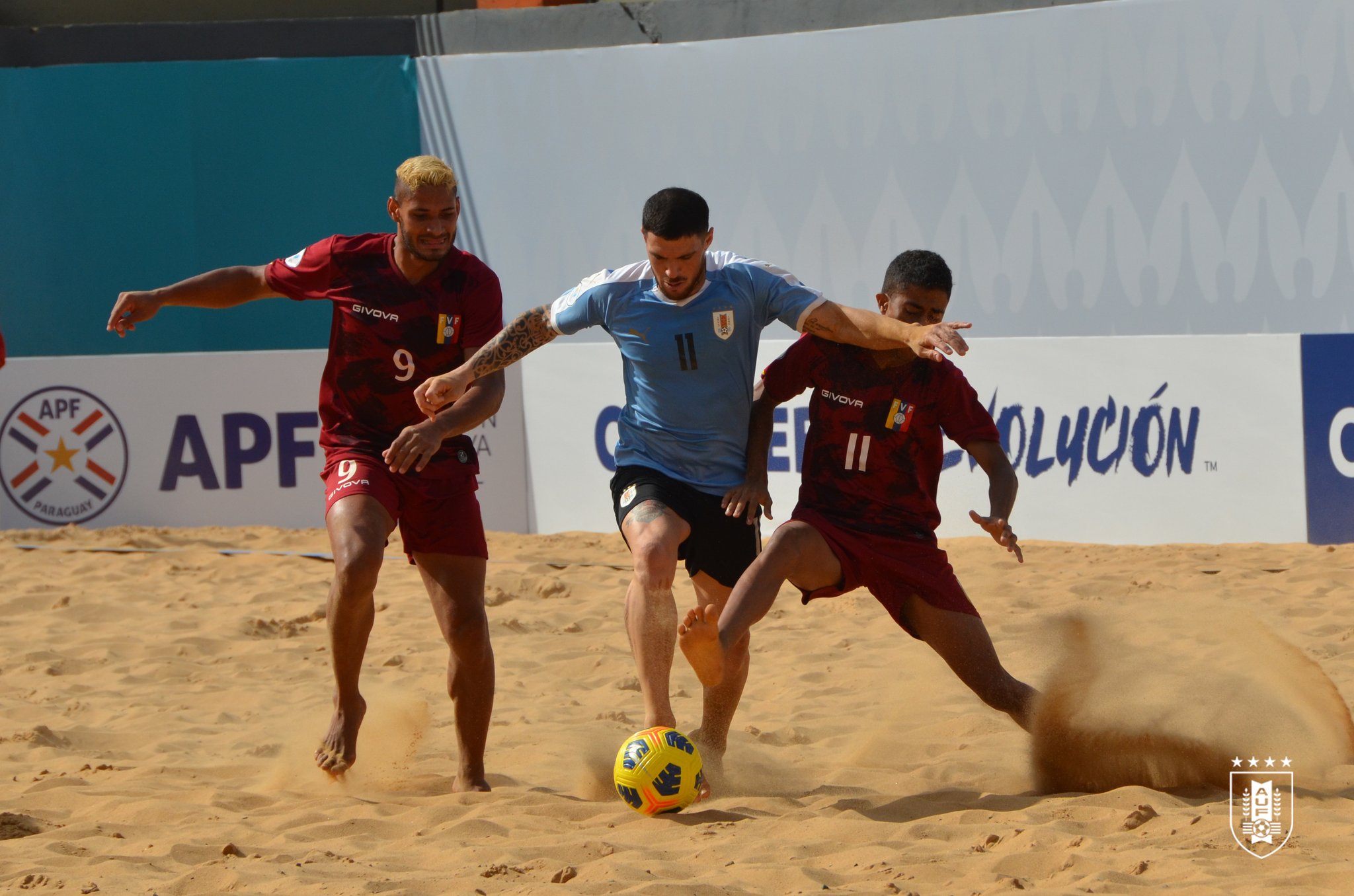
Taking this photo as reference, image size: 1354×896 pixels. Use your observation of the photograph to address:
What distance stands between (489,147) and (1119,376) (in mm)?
5899

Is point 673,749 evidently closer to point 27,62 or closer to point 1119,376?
point 1119,376

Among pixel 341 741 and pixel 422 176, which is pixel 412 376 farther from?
pixel 341 741

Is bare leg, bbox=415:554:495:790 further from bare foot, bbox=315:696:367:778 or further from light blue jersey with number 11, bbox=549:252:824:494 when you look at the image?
light blue jersey with number 11, bbox=549:252:824:494

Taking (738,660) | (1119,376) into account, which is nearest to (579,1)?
(1119,376)

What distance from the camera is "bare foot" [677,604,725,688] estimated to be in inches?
153

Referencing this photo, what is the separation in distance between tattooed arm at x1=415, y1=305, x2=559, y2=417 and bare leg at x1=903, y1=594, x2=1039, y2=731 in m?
1.52

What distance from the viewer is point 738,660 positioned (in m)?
4.70

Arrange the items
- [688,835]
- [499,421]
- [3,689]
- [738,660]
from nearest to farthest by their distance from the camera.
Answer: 1. [688,835]
2. [738,660]
3. [3,689]
4. [499,421]

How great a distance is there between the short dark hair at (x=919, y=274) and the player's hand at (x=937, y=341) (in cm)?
41

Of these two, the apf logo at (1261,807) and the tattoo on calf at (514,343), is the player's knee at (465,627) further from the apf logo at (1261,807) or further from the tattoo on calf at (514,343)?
the apf logo at (1261,807)

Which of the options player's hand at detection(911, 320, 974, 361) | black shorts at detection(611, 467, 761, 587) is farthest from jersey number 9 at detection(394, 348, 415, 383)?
player's hand at detection(911, 320, 974, 361)

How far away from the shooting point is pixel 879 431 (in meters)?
4.52

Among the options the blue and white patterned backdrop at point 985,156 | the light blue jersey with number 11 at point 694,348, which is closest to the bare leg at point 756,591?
the light blue jersey with number 11 at point 694,348

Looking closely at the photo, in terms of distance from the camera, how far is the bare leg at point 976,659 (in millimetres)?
4418
